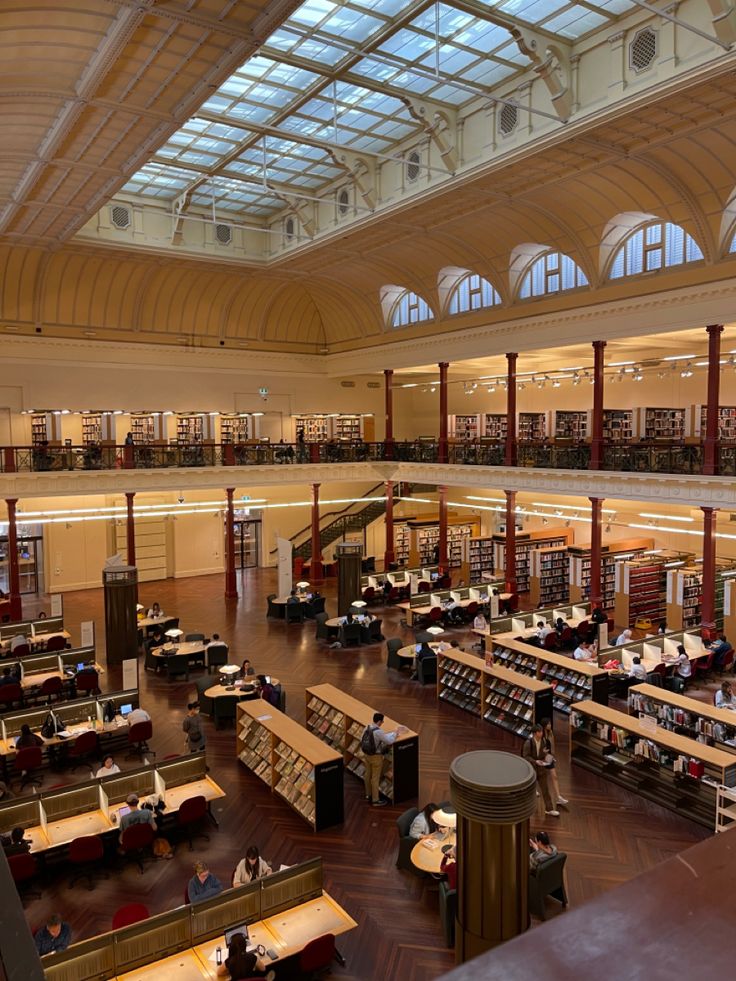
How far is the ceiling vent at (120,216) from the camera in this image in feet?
63.6

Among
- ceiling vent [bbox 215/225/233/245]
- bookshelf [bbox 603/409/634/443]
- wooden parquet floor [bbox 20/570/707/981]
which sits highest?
ceiling vent [bbox 215/225/233/245]

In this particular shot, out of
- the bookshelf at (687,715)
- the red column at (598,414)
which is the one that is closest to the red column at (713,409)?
the red column at (598,414)

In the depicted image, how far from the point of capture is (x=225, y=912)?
652 centimetres

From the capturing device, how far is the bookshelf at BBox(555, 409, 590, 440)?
20297mm

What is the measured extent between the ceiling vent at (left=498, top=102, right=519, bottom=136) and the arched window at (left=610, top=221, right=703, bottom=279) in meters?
4.12

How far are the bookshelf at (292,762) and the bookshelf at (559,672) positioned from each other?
4.34 m

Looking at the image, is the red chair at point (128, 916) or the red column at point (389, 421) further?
the red column at point (389, 421)

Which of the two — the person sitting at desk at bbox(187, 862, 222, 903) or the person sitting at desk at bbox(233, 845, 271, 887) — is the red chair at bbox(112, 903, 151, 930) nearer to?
the person sitting at desk at bbox(187, 862, 222, 903)

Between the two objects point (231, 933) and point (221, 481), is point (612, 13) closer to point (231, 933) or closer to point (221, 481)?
point (231, 933)

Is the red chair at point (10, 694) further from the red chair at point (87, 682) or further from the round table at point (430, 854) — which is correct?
the round table at point (430, 854)

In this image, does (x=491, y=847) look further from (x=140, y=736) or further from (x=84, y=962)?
(x=140, y=736)

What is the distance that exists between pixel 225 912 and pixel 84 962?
1.21 m

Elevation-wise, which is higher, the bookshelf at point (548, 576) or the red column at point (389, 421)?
the red column at point (389, 421)

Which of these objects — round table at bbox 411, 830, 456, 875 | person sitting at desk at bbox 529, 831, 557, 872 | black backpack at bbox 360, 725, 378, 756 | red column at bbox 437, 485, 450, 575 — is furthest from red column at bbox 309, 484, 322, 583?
person sitting at desk at bbox 529, 831, 557, 872
